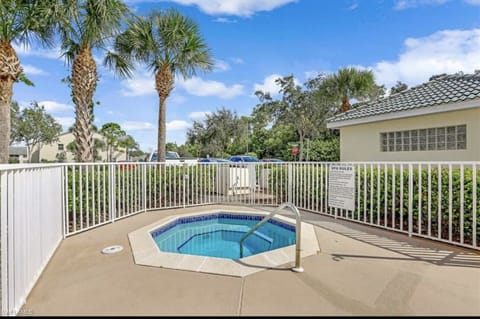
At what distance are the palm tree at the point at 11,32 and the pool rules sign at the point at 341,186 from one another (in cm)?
835

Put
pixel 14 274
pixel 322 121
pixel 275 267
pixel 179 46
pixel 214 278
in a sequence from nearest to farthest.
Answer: pixel 14 274 < pixel 214 278 < pixel 275 267 < pixel 179 46 < pixel 322 121

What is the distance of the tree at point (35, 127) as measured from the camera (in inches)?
1281

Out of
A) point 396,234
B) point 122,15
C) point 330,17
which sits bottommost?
point 396,234

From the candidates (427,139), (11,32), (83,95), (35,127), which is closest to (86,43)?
→ (83,95)

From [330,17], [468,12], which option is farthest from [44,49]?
[468,12]

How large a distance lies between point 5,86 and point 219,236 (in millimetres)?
6925

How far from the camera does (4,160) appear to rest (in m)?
6.91

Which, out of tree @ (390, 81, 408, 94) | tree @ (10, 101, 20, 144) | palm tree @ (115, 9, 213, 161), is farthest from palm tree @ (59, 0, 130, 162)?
tree @ (10, 101, 20, 144)

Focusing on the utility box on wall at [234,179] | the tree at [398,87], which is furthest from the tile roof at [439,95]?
the tree at [398,87]

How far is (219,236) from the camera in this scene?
679 cm

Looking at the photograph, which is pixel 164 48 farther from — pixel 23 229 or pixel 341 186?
pixel 23 229

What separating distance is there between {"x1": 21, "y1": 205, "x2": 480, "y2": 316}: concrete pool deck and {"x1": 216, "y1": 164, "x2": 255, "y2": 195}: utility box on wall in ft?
16.6

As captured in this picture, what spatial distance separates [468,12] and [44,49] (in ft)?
47.8

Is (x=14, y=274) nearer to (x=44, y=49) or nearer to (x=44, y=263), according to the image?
(x=44, y=263)
